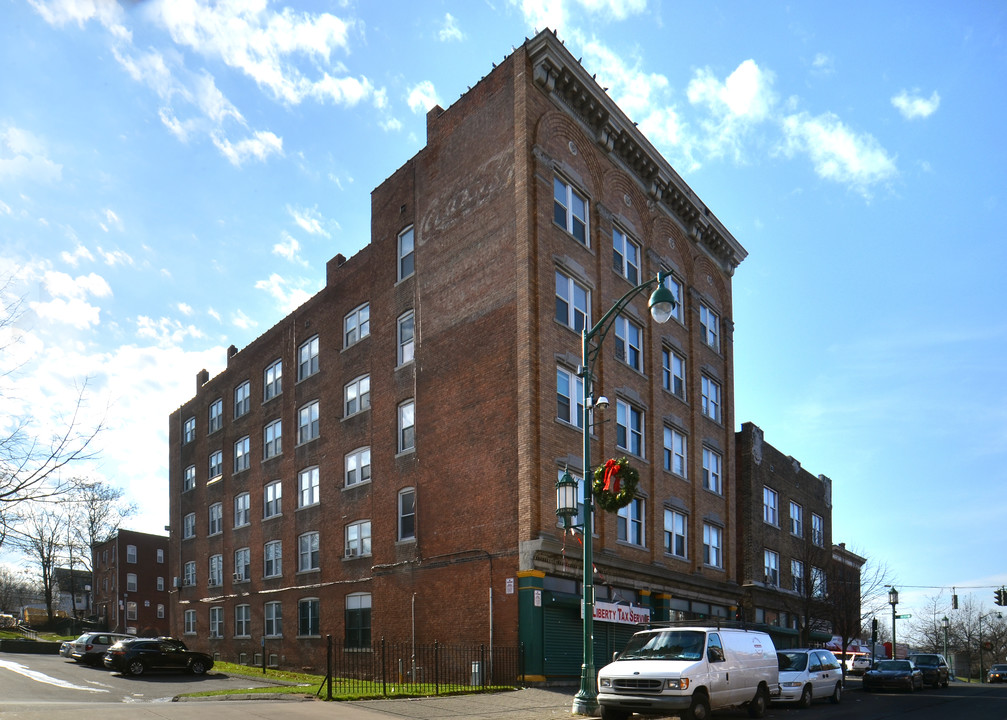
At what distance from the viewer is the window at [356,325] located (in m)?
35.4

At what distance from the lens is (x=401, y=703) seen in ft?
61.0

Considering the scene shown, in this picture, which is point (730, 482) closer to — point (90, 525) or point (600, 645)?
point (600, 645)

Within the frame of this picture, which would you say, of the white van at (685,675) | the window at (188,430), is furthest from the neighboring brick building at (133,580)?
the white van at (685,675)

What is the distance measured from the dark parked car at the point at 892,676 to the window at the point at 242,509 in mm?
28678

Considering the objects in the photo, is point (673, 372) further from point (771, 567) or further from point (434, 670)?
point (434, 670)

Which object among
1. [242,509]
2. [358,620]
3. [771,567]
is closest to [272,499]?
[242,509]

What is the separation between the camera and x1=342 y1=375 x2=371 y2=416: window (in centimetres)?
3450

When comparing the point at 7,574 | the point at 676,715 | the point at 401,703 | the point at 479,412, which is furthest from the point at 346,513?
the point at 7,574

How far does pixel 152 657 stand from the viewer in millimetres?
31453

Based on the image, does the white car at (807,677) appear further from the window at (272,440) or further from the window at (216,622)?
the window at (216,622)

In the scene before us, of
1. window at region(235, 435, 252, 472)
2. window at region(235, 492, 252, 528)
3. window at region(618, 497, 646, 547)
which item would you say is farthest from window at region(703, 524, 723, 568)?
window at region(235, 435, 252, 472)

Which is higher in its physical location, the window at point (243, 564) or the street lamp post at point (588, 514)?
the street lamp post at point (588, 514)

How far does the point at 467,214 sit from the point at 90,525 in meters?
59.6

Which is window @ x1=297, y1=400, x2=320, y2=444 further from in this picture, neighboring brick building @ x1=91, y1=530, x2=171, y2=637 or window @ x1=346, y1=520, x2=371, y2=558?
neighboring brick building @ x1=91, y1=530, x2=171, y2=637
